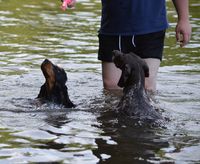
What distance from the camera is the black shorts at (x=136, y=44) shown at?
332 inches

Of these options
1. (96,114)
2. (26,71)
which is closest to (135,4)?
(96,114)

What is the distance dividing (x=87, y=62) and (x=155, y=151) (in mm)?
5679

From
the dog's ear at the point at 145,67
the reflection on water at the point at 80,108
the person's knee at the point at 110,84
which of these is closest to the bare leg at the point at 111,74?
the person's knee at the point at 110,84

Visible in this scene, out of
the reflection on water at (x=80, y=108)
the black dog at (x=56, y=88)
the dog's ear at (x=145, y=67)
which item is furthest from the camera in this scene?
the black dog at (x=56, y=88)

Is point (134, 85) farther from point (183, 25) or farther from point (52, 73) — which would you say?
point (52, 73)

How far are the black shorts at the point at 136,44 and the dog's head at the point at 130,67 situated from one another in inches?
10.2

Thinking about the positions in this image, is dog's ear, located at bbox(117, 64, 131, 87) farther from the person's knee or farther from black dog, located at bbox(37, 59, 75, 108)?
black dog, located at bbox(37, 59, 75, 108)

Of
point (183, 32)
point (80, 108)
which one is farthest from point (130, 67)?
point (80, 108)

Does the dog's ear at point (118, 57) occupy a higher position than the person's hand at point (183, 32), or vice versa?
the person's hand at point (183, 32)

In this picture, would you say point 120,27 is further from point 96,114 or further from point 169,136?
point 169,136

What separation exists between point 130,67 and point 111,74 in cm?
61

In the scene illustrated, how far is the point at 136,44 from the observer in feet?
27.9

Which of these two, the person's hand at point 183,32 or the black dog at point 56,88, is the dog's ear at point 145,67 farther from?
the black dog at point 56,88

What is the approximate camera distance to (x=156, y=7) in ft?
27.5
